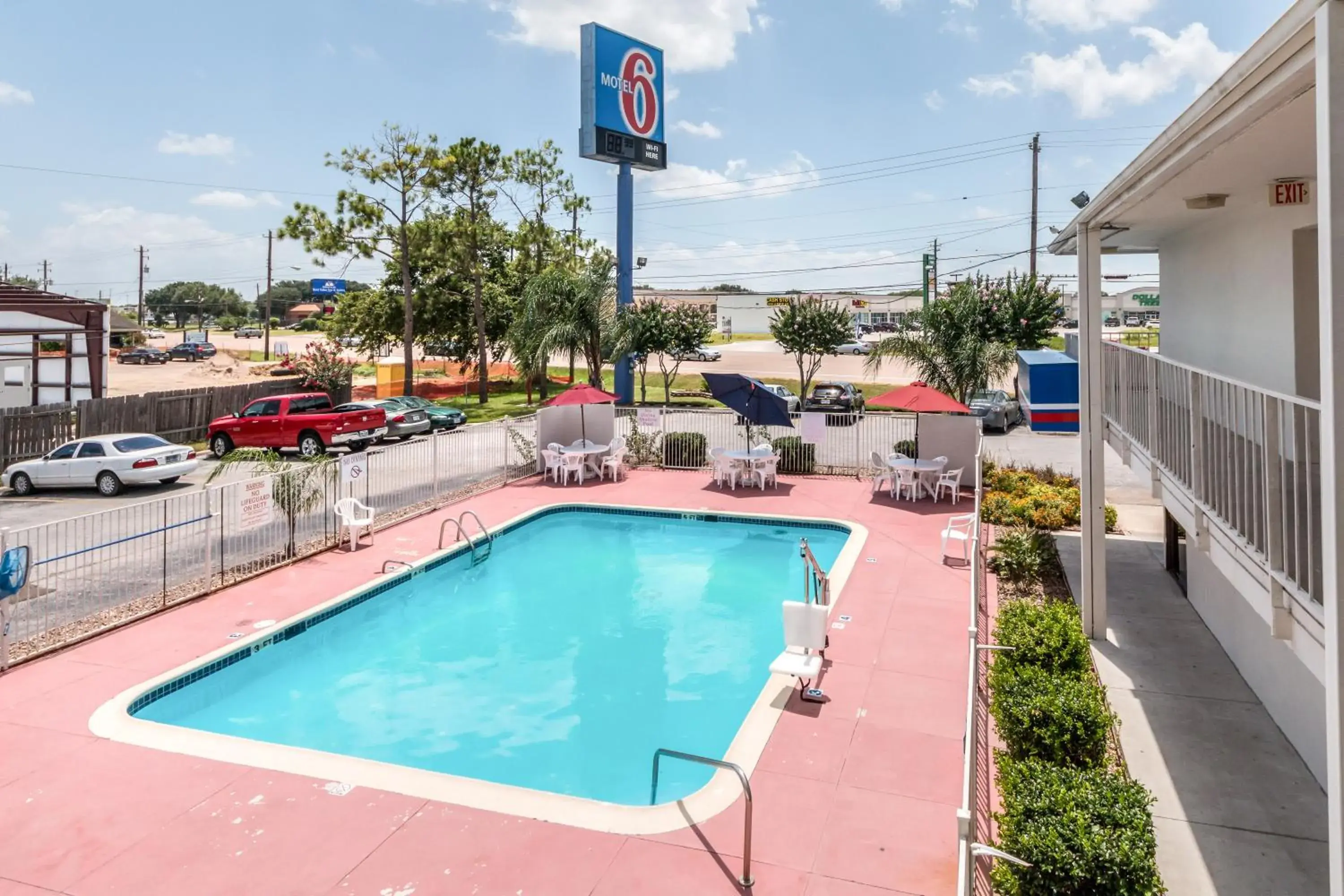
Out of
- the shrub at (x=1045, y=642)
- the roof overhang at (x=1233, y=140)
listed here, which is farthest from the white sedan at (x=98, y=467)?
the roof overhang at (x=1233, y=140)

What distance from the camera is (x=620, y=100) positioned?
33.8m

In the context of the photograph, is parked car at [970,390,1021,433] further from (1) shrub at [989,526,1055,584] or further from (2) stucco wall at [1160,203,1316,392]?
(2) stucco wall at [1160,203,1316,392]

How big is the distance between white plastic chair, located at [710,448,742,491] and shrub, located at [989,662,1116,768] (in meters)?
13.6

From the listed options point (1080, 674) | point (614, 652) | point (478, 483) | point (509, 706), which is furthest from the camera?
point (478, 483)

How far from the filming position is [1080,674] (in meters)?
8.16

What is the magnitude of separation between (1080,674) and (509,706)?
615cm

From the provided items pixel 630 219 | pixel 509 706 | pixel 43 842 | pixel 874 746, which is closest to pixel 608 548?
pixel 509 706

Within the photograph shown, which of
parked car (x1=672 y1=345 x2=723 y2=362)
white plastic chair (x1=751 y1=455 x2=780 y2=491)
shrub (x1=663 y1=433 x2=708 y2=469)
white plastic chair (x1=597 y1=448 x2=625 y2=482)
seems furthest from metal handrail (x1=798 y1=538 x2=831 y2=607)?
parked car (x1=672 y1=345 x2=723 y2=362)

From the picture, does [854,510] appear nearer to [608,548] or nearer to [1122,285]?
[608,548]

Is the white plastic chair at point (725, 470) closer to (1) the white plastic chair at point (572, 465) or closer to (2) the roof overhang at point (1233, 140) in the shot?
(1) the white plastic chair at point (572, 465)

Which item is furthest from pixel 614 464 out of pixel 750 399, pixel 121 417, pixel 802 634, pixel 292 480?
pixel 121 417

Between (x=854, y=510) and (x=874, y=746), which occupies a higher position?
(x=854, y=510)

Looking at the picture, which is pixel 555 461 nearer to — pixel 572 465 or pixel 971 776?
pixel 572 465

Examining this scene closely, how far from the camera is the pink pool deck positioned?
6270 millimetres
